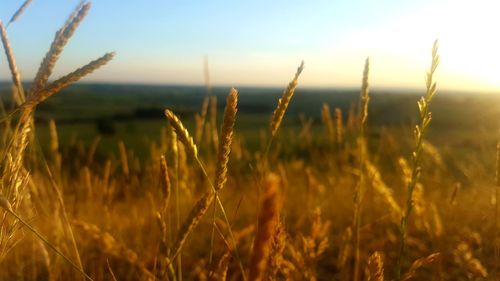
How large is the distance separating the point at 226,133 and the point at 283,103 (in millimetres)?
187

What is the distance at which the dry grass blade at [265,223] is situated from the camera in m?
0.43

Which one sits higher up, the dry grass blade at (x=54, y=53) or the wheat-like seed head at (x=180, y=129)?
the dry grass blade at (x=54, y=53)

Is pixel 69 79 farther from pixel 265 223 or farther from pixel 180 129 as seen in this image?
pixel 265 223

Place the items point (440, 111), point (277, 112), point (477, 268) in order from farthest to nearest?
point (440, 111) → point (477, 268) → point (277, 112)

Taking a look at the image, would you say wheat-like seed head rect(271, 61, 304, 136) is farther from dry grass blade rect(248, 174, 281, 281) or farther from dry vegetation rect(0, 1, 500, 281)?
dry grass blade rect(248, 174, 281, 281)

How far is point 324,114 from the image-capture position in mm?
2121

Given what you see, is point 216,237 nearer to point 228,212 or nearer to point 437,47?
point 228,212

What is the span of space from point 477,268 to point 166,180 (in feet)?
3.23

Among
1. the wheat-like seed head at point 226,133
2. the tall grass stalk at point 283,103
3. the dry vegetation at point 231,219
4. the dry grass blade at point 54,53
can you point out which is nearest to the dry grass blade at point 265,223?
the dry vegetation at point 231,219

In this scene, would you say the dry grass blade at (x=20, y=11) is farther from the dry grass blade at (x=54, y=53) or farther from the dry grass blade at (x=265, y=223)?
the dry grass blade at (x=265, y=223)

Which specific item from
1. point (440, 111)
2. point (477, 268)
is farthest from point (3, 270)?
point (440, 111)

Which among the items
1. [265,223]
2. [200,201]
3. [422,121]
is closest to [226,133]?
[200,201]

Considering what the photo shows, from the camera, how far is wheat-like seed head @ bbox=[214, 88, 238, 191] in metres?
0.68

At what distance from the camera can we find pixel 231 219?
116cm
